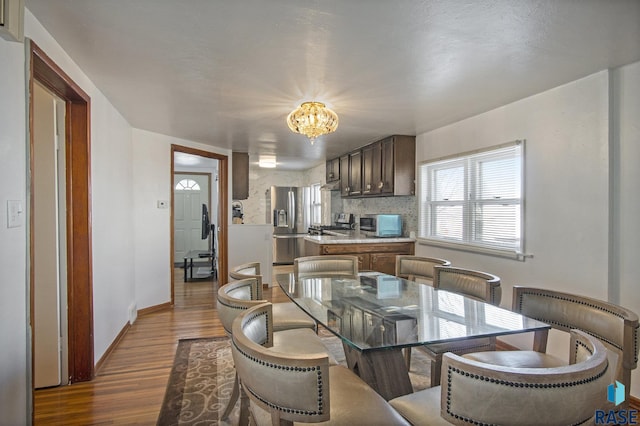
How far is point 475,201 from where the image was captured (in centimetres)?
365

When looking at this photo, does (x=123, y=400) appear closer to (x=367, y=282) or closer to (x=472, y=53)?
(x=367, y=282)

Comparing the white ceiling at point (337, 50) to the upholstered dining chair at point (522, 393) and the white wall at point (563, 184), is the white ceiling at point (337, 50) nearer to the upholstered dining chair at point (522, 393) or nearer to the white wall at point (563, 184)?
the white wall at point (563, 184)

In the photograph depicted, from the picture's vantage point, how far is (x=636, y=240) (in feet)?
7.39

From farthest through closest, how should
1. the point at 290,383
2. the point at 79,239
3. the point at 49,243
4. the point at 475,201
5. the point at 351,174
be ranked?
the point at 351,174
the point at 475,201
the point at 79,239
the point at 49,243
the point at 290,383

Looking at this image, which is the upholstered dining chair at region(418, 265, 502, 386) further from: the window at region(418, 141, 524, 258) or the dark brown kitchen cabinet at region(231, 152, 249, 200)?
the dark brown kitchen cabinet at region(231, 152, 249, 200)

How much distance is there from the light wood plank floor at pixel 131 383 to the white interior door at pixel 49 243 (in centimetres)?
23

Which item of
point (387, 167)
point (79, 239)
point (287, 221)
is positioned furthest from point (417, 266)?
point (287, 221)

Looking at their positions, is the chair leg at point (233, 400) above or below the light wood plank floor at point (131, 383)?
above

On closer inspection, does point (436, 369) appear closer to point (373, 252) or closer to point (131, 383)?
point (131, 383)

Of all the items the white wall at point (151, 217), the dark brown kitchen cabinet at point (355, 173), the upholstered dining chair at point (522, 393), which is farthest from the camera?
the dark brown kitchen cabinet at point (355, 173)

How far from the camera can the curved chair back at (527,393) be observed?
91 centimetres

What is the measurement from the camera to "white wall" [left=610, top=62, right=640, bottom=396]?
2.25 meters

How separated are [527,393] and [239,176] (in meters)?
5.26

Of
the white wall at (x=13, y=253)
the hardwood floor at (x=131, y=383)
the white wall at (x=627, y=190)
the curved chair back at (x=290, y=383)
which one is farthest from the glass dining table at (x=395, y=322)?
the white wall at (x=13, y=253)
